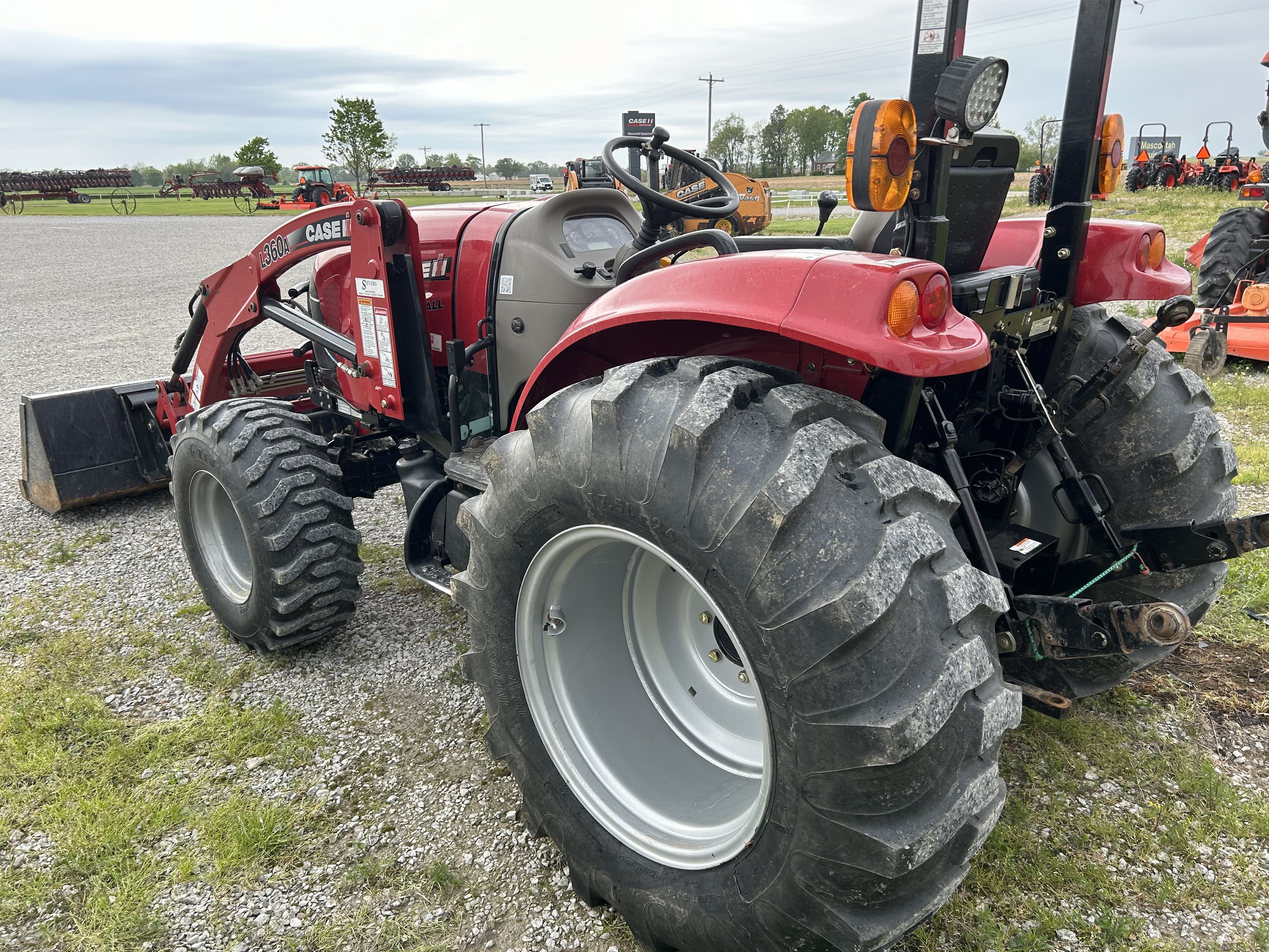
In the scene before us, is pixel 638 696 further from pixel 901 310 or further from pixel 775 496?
pixel 901 310

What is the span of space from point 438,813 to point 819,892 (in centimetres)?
133

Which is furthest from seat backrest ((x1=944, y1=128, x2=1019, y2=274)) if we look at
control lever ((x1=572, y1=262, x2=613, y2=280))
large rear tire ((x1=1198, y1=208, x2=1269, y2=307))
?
large rear tire ((x1=1198, y1=208, x2=1269, y2=307))

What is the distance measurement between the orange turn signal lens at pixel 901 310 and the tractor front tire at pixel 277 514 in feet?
7.32

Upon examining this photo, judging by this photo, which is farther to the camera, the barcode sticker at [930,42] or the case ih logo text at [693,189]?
the case ih logo text at [693,189]

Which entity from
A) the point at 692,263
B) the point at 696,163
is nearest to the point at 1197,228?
the point at 696,163

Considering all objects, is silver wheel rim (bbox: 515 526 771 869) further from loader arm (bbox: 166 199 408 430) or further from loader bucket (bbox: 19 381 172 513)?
loader bucket (bbox: 19 381 172 513)

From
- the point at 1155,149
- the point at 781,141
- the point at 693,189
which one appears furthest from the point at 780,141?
the point at 693,189

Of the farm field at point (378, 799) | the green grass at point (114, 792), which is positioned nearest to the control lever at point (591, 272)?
the farm field at point (378, 799)

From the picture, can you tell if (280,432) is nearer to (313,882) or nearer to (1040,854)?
(313,882)

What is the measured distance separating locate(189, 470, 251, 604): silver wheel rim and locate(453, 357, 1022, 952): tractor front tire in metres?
1.74

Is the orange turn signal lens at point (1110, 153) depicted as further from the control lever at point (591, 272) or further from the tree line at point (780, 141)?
the tree line at point (780, 141)

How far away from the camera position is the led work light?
1.69 metres

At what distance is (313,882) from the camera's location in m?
2.30

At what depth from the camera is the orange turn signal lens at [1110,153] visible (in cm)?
221
